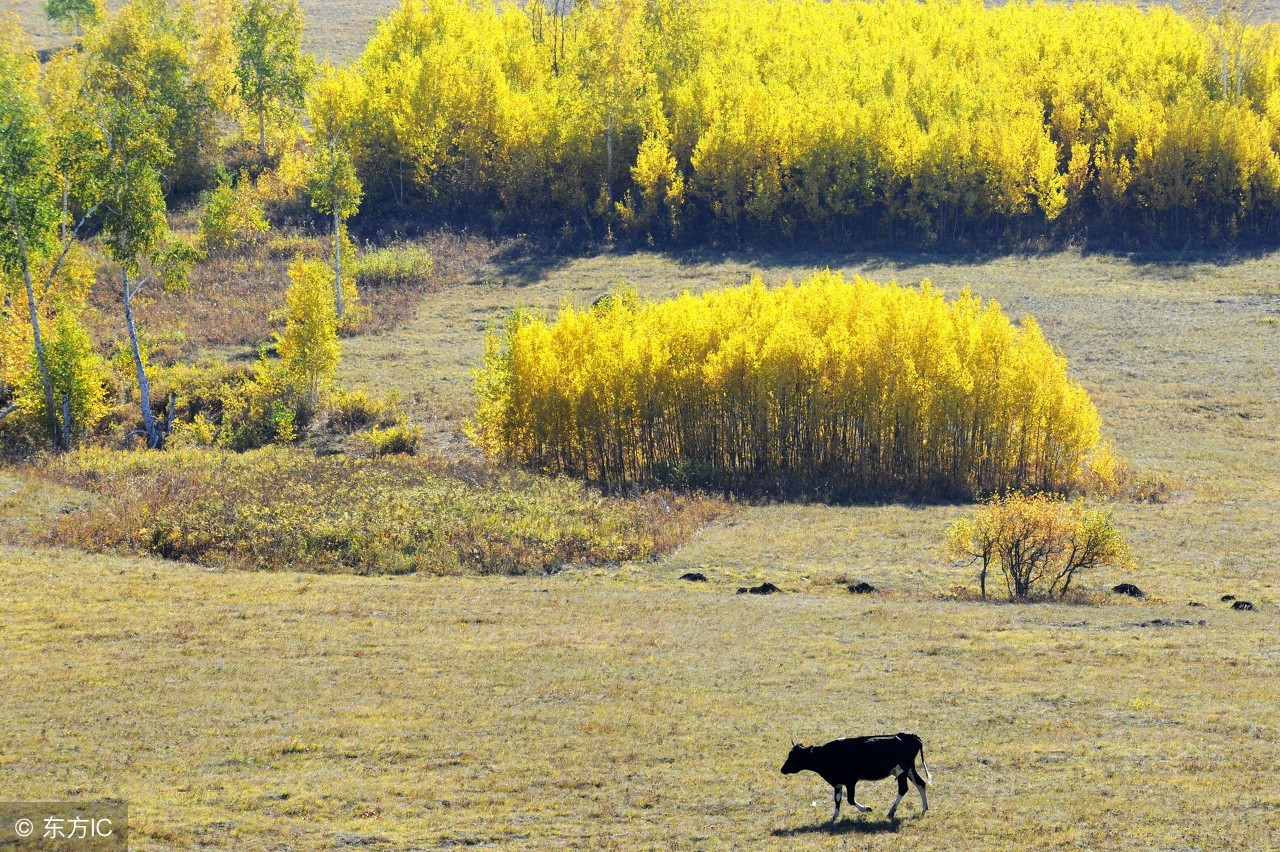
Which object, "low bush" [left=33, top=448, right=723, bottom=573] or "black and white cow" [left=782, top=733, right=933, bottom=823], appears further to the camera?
"low bush" [left=33, top=448, right=723, bottom=573]

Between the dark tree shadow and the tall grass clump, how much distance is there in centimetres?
3278

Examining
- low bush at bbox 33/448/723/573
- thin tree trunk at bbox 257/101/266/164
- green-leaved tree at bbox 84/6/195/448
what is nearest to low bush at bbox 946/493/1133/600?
low bush at bbox 33/448/723/573

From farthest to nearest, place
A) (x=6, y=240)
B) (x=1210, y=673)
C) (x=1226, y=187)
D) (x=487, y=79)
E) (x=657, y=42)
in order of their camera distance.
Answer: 1. (x=657, y=42)
2. (x=487, y=79)
3. (x=1226, y=187)
4. (x=6, y=240)
5. (x=1210, y=673)

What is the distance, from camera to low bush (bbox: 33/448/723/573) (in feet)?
127

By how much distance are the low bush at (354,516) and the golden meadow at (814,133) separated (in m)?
46.2

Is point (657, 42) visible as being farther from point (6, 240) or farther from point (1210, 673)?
point (1210, 673)

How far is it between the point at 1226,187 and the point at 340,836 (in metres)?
87.6

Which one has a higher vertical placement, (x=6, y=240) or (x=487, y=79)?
(x=487, y=79)

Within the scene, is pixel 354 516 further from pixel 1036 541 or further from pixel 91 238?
pixel 91 238

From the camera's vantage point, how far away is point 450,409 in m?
61.2

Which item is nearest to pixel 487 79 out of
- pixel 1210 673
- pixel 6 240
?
pixel 6 240

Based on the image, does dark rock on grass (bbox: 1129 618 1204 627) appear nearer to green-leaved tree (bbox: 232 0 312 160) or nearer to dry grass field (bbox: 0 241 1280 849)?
dry grass field (bbox: 0 241 1280 849)

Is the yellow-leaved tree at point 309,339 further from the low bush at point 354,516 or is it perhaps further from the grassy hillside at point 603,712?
the grassy hillside at point 603,712

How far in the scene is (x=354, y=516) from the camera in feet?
135
